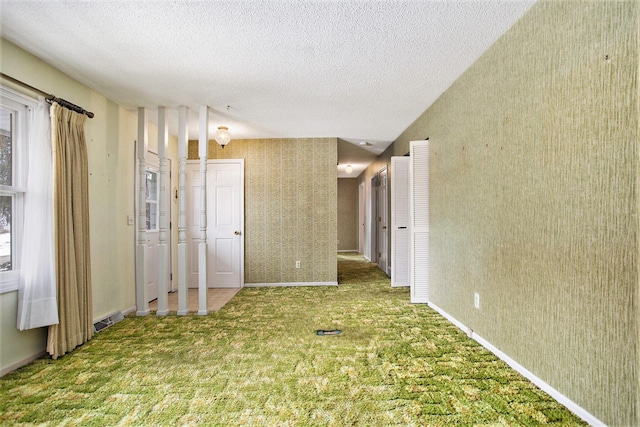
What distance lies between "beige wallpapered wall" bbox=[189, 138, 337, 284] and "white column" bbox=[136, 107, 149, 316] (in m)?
1.71

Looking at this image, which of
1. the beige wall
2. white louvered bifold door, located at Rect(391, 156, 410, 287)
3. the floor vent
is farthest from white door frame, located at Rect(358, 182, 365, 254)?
the floor vent

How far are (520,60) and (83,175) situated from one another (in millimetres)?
3524

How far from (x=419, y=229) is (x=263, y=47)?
2732mm

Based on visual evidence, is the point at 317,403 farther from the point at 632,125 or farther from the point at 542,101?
the point at 542,101

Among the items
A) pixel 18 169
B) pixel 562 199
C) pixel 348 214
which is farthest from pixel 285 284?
pixel 348 214

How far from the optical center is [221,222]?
5188 mm

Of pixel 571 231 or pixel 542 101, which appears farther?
pixel 542 101

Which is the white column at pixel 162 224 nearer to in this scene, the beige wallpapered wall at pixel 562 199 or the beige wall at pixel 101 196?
the beige wall at pixel 101 196

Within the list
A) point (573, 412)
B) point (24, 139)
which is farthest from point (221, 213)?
point (573, 412)

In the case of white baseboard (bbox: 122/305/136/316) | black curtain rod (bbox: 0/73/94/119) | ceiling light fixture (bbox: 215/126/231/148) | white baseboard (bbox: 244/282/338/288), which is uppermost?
ceiling light fixture (bbox: 215/126/231/148)

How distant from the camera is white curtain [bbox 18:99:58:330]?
7.63 feet

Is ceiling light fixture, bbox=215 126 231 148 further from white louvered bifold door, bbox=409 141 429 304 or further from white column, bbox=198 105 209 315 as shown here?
white louvered bifold door, bbox=409 141 429 304

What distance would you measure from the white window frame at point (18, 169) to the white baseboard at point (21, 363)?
53cm

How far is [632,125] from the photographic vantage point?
1.37 m
